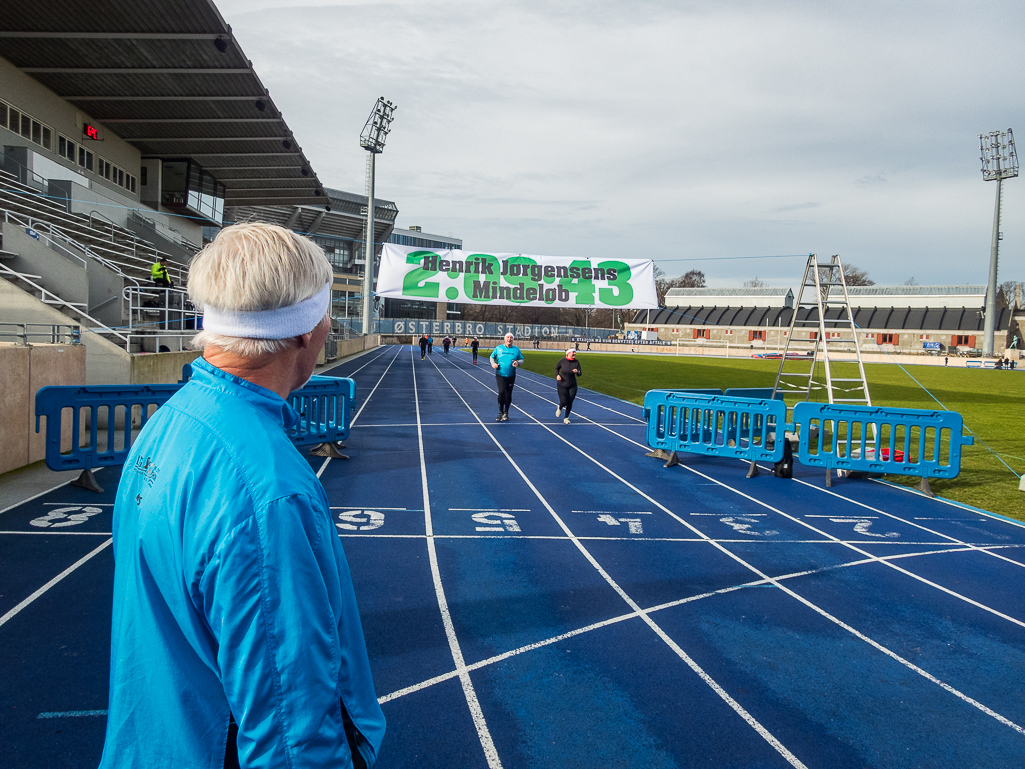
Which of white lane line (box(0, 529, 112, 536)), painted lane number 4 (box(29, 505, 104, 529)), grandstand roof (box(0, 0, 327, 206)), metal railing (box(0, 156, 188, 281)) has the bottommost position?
painted lane number 4 (box(29, 505, 104, 529))

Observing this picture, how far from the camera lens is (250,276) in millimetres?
1512

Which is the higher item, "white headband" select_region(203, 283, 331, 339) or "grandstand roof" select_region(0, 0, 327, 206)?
"grandstand roof" select_region(0, 0, 327, 206)

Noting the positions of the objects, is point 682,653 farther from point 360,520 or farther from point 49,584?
point 49,584

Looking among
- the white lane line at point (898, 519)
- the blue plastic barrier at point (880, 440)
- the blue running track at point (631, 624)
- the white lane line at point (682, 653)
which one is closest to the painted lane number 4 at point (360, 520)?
the blue running track at point (631, 624)

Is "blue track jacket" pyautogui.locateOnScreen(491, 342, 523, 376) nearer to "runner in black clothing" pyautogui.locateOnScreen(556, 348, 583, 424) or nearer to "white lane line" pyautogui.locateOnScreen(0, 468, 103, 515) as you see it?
"runner in black clothing" pyautogui.locateOnScreen(556, 348, 583, 424)

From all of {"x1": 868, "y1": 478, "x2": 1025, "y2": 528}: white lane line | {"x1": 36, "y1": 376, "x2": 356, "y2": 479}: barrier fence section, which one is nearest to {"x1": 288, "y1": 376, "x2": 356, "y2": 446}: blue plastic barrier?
{"x1": 36, "y1": 376, "x2": 356, "y2": 479}: barrier fence section

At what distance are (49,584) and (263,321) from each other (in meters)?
5.31

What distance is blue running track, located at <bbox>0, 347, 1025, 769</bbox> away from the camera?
3.70 meters

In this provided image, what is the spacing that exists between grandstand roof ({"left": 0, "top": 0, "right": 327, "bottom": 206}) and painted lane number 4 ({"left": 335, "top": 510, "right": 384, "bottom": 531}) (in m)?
17.2

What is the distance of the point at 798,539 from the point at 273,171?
3502cm

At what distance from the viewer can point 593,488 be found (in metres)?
9.75

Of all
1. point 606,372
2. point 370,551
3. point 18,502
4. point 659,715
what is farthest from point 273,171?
point 659,715

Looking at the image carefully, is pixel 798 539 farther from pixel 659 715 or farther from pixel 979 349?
pixel 979 349

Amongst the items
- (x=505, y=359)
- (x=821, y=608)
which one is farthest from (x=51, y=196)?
(x=821, y=608)
